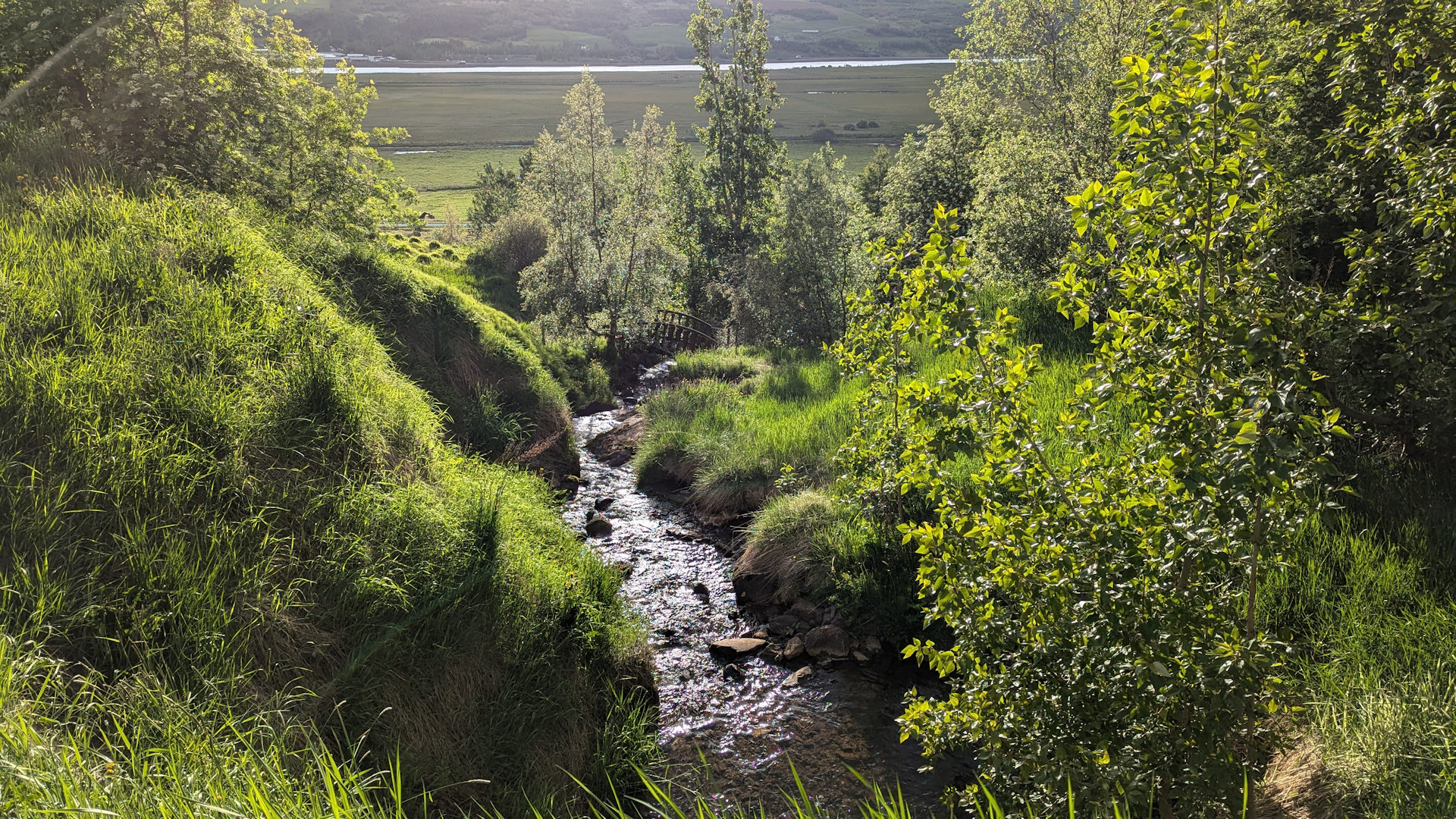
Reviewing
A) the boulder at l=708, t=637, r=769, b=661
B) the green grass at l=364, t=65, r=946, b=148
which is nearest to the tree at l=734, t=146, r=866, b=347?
the boulder at l=708, t=637, r=769, b=661

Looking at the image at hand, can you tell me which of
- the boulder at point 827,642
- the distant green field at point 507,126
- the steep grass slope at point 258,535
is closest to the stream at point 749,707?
the boulder at point 827,642

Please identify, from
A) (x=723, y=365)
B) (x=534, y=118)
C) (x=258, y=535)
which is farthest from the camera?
(x=534, y=118)

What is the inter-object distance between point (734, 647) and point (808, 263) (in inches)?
749

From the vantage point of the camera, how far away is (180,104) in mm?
10898

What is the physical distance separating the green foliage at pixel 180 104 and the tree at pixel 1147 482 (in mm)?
11745

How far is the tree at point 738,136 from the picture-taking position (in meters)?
41.7

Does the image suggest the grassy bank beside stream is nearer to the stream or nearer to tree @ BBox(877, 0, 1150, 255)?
the stream

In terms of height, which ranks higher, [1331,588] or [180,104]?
[180,104]

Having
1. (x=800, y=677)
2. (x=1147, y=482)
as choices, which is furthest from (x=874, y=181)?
(x=1147, y=482)

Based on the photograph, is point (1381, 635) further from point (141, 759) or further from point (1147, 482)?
point (141, 759)

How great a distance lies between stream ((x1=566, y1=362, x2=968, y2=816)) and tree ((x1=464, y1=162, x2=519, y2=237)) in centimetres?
5421

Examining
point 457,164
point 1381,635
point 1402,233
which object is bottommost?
point 1381,635

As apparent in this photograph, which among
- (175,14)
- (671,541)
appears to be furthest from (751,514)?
(175,14)

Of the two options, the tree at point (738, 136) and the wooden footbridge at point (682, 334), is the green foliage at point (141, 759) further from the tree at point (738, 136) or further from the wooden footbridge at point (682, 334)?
the tree at point (738, 136)
